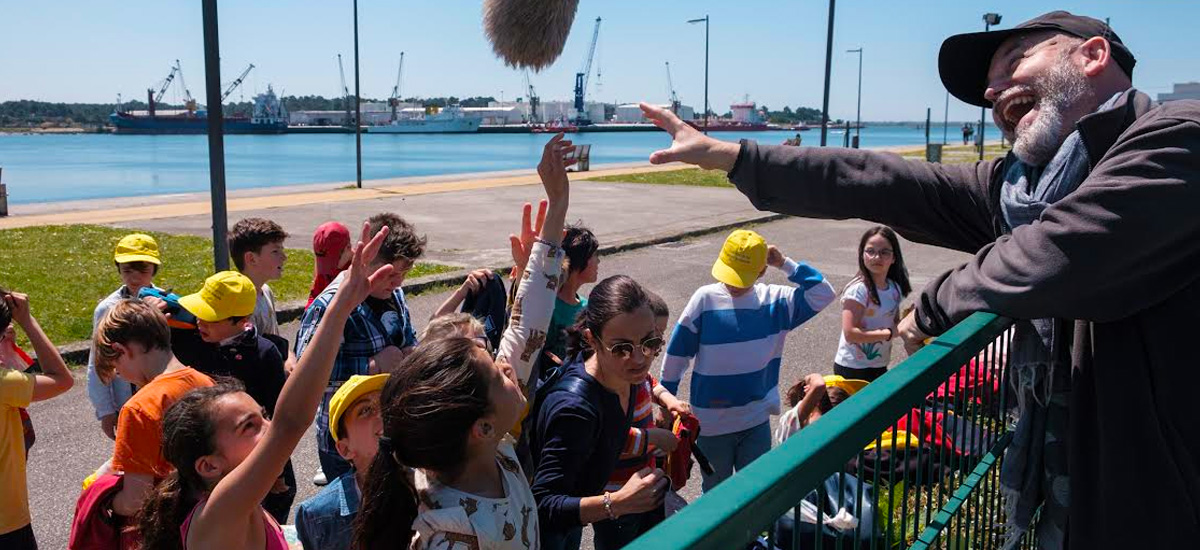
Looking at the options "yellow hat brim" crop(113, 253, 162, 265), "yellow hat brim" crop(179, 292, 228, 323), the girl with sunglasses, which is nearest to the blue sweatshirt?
the girl with sunglasses

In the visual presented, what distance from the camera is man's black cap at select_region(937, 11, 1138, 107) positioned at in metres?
2.12

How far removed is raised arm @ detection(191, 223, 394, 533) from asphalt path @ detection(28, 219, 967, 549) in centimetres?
275

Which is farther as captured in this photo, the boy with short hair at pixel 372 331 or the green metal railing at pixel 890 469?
the boy with short hair at pixel 372 331

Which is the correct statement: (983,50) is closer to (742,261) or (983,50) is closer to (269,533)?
(742,261)

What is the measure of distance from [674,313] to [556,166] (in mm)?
6670

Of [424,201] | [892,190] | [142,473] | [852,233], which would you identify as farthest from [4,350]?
[424,201]

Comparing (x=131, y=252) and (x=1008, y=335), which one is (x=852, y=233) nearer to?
(x=131, y=252)

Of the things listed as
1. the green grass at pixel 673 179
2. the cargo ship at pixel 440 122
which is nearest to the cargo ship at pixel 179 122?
the cargo ship at pixel 440 122

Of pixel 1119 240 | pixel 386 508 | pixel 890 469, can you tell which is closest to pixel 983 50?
pixel 1119 240

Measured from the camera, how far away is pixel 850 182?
2.44 m

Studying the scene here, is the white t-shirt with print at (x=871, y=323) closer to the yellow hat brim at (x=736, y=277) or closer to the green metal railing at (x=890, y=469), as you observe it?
the yellow hat brim at (x=736, y=277)

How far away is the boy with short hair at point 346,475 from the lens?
2666 mm

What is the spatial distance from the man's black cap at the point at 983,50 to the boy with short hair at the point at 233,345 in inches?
110

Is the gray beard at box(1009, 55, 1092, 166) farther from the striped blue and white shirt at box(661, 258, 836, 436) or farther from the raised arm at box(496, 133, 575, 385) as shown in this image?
the striped blue and white shirt at box(661, 258, 836, 436)
